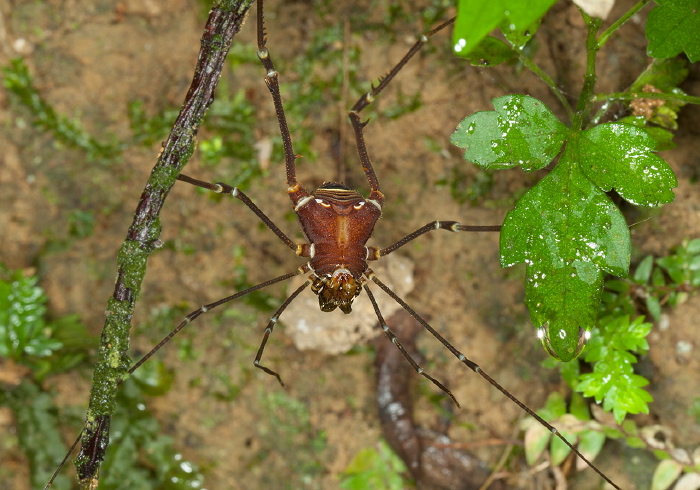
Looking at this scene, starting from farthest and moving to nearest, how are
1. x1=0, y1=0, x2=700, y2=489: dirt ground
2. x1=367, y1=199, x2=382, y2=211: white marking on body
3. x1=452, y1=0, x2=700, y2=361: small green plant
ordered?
x1=0, y1=0, x2=700, y2=489: dirt ground, x1=367, y1=199, x2=382, y2=211: white marking on body, x1=452, y1=0, x2=700, y2=361: small green plant

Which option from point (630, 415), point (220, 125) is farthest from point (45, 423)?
point (630, 415)

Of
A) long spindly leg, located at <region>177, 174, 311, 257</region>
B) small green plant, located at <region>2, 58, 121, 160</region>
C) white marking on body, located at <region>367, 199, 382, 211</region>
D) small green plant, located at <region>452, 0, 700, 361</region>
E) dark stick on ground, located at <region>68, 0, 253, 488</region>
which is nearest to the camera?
small green plant, located at <region>452, 0, 700, 361</region>

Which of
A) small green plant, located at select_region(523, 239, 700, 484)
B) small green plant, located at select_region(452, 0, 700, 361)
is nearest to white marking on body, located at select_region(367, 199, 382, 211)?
small green plant, located at select_region(452, 0, 700, 361)

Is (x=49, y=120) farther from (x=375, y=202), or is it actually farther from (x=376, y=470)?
(x=376, y=470)

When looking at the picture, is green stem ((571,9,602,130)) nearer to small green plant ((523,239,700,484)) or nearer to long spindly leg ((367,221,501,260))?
long spindly leg ((367,221,501,260))

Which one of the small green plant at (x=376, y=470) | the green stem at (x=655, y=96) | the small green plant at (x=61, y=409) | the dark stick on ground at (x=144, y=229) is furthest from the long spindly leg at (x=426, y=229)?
the small green plant at (x=61, y=409)

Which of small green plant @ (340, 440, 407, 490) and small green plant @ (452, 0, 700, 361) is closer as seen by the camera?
small green plant @ (452, 0, 700, 361)

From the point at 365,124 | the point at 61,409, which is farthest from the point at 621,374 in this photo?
the point at 61,409
